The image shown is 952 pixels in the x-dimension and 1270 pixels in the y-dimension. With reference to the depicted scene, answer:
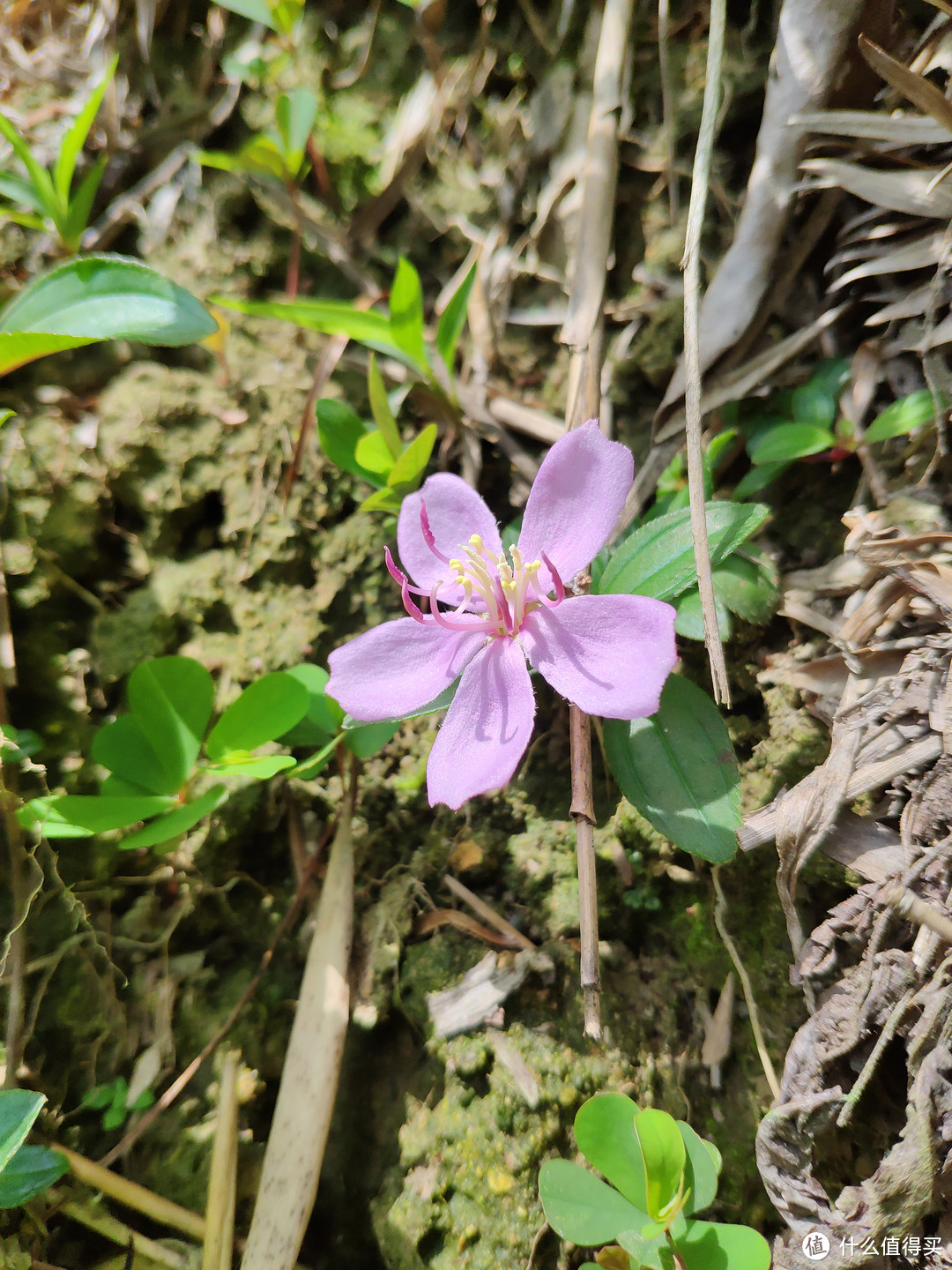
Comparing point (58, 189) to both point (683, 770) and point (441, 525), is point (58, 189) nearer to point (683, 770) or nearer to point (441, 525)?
point (441, 525)

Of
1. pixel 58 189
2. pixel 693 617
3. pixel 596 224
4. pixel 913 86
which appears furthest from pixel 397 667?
pixel 58 189

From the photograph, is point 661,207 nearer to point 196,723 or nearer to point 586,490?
point 586,490

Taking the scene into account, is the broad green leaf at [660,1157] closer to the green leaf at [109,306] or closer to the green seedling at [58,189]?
the green leaf at [109,306]

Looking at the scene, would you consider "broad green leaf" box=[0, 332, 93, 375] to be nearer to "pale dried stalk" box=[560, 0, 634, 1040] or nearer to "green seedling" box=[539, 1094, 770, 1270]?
"pale dried stalk" box=[560, 0, 634, 1040]

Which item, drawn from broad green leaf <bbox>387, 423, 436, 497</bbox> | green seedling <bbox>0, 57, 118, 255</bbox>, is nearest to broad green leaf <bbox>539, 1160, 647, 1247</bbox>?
broad green leaf <bbox>387, 423, 436, 497</bbox>

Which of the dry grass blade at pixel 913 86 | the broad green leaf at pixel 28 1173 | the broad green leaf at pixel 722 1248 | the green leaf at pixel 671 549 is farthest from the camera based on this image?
the dry grass blade at pixel 913 86

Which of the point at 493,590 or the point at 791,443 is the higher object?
the point at 791,443

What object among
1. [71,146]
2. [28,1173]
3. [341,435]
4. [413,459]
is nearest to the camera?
[28,1173]

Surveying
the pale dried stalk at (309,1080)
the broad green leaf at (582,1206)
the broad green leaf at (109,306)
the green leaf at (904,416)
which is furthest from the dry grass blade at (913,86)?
the broad green leaf at (582,1206)
